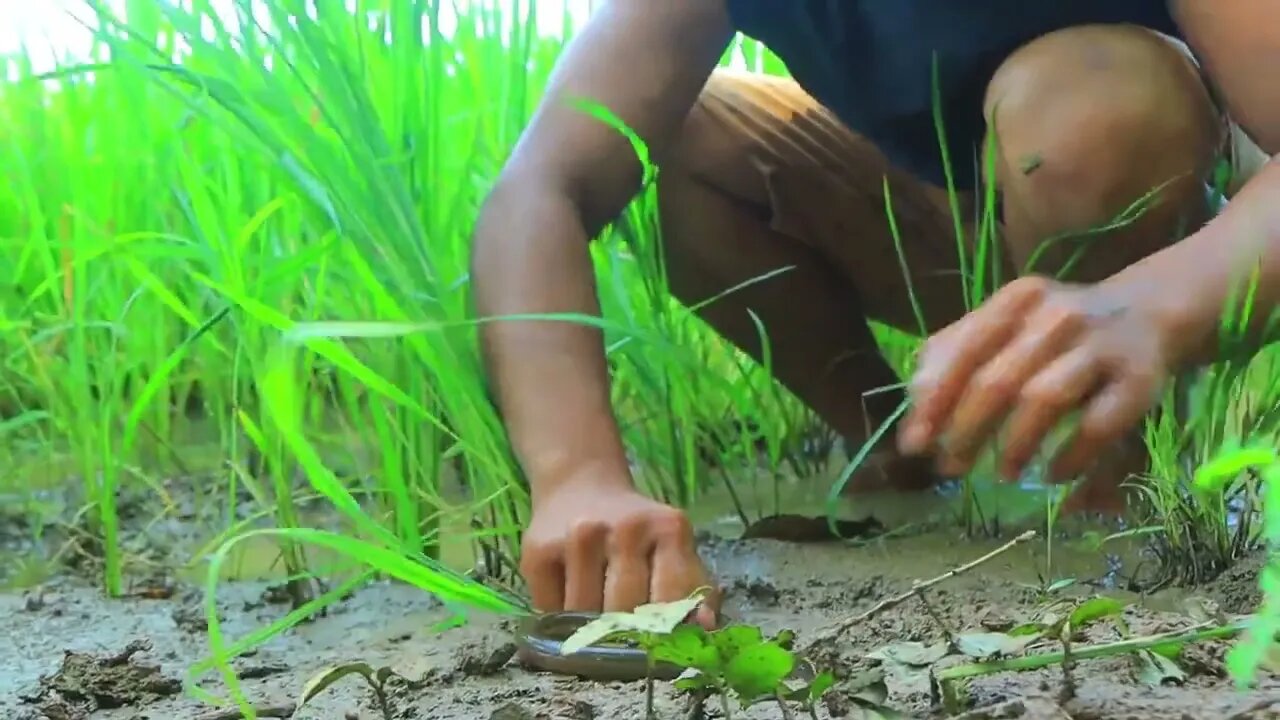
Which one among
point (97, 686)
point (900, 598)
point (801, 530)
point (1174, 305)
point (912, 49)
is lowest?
point (801, 530)

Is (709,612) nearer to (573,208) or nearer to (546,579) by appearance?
(546,579)

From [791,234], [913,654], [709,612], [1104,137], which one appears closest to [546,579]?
[709,612]

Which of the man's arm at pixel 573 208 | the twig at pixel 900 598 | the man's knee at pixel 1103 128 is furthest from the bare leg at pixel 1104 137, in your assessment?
the twig at pixel 900 598

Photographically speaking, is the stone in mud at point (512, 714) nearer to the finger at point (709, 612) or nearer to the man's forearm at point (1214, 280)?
the finger at point (709, 612)

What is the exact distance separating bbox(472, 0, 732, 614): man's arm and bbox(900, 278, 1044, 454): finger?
212mm

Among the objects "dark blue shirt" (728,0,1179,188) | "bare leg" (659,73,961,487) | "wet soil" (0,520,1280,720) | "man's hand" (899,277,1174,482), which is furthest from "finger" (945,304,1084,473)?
"bare leg" (659,73,961,487)

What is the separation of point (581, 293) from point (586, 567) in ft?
1.00

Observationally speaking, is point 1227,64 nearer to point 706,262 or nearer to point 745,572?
point 745,572

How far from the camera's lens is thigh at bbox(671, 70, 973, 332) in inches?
59.7

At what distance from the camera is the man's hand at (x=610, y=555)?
836 millimetres

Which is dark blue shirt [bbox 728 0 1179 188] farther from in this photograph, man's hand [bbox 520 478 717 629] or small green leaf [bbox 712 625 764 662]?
small green leaf [bbox 712 625 764 662]

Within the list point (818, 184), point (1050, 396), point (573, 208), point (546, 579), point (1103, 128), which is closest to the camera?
point (1050, 396)

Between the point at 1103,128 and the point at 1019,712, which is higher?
the point at 1103,128

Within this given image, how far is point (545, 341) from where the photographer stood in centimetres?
102
